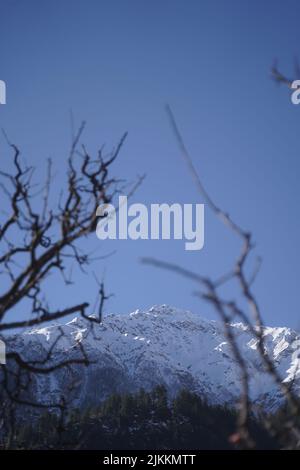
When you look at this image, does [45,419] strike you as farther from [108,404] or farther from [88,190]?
[88,190]

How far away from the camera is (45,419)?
68.8 metres

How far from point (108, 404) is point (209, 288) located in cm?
8364

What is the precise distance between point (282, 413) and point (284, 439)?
75mm

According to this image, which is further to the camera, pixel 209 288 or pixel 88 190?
pixel 88 190

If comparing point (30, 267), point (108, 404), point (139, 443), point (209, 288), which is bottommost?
point (209, 288)

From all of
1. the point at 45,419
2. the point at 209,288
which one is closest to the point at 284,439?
the point at 209,288
